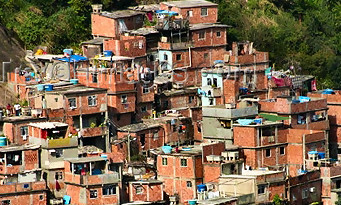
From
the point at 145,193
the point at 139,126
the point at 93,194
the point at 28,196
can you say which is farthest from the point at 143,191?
the point at 139,126

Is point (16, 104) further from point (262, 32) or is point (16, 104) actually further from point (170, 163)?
point (262, 32)

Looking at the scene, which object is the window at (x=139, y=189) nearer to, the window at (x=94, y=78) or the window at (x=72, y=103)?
the window at (x=72, y=103)

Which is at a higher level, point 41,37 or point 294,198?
point 41,37

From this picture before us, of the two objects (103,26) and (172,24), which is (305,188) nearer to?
(172,24)

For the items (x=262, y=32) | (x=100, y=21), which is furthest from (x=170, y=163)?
(x=262, y=32)

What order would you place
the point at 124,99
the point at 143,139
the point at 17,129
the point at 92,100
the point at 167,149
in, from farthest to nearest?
the point at 124,99 < the point at 143,139 < the point at 92,100 < the point at 167,149 < the point at 17,129

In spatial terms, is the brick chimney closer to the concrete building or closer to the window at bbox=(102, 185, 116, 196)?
the concrete building

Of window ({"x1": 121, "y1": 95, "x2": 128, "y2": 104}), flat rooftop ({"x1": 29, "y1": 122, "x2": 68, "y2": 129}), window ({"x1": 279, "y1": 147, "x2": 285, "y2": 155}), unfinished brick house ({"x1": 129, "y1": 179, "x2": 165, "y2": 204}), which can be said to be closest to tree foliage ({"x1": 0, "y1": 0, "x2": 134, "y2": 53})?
window ({"x1": 121, "y1": 95, "x2": 128, "y2": 104})
